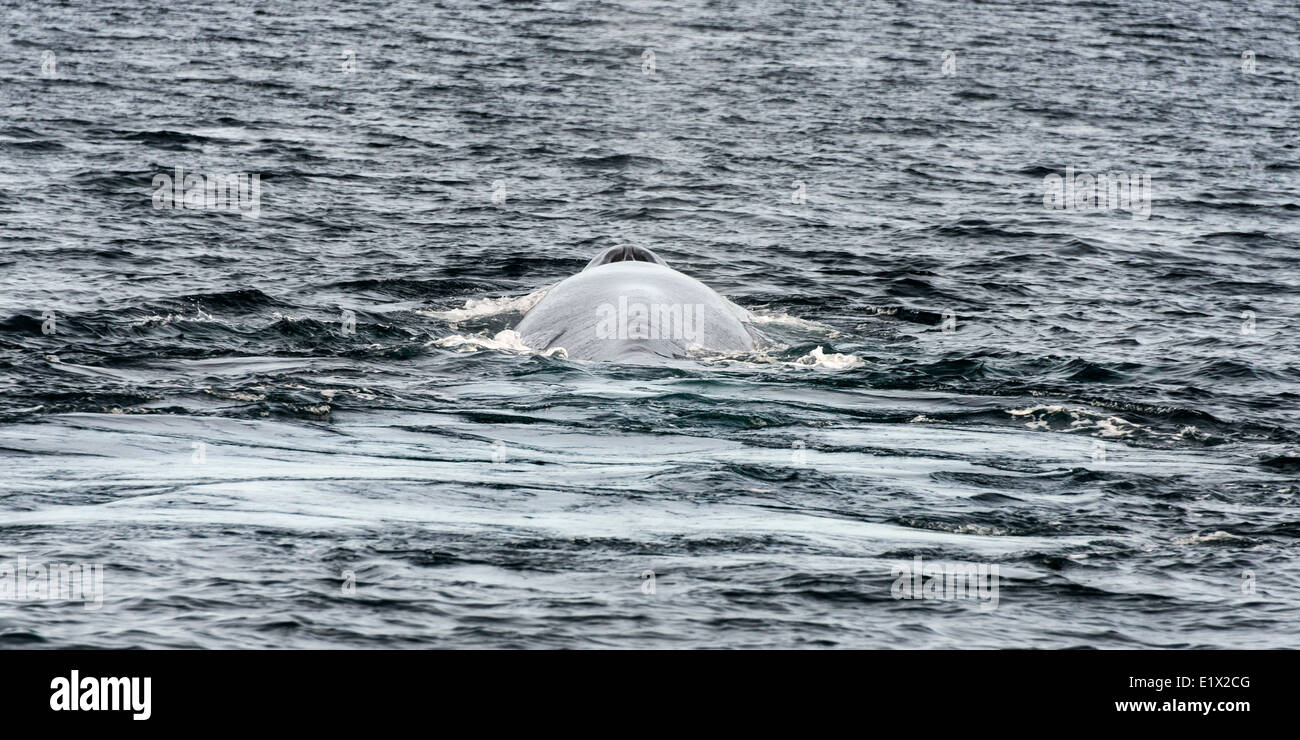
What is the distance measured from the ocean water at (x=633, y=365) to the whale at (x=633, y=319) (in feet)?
1.70

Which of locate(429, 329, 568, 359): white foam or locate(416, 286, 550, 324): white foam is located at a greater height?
locate(416, 286, 550, 324): white foam

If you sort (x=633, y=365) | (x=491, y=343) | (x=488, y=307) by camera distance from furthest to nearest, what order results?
(x=488, y=307) < (x=491, y=343) < (x=633, y=365)

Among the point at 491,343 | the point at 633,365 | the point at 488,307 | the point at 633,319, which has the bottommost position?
the point at 633,365

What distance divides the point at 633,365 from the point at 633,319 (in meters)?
1.75

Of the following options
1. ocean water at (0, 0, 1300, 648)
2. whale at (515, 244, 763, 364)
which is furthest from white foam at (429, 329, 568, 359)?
ocean water at (0, 0, 1300, 648)

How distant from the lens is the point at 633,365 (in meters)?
19.2

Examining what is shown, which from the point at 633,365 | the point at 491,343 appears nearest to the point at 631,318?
the point at 633,365

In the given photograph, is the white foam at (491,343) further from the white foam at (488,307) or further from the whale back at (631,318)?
the white foam at (488,307)

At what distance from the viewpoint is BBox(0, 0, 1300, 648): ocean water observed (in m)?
11.1

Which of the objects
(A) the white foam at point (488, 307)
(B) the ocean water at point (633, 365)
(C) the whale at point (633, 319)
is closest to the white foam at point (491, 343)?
(C) the whale at point (633, 319)

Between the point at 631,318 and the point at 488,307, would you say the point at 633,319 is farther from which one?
the point at 488,307

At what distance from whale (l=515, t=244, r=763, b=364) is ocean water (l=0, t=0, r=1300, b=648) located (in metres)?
0.52

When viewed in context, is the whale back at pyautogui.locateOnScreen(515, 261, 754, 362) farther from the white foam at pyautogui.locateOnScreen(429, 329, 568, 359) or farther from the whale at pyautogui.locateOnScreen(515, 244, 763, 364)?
the white foam at pyautogui.locateOnScreen(429, 329, 568, 359)
